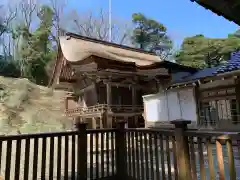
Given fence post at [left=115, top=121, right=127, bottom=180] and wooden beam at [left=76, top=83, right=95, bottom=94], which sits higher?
wooden beam at [left=76, top=83, right=95, bottom=94]

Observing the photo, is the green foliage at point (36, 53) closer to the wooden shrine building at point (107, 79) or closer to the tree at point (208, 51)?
the wooden shrine building at point (107, 79)

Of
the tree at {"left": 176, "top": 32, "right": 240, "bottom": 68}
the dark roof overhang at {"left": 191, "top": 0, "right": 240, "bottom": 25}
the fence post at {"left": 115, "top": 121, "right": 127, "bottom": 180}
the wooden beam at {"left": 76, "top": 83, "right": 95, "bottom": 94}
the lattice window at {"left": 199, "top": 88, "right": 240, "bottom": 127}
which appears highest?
the tree at {"left": 176, "top": 32, "right": 240, "bottom": 68}

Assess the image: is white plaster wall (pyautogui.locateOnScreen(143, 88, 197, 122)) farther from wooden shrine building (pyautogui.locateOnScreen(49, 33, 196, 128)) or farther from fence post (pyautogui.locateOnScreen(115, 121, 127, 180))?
fence post (pyautogui.locateOnScreen(115, 121, 127, 180))

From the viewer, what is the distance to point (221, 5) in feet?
6.42

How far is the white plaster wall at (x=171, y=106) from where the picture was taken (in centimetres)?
821

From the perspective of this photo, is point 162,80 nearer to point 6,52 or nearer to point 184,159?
point 184,159

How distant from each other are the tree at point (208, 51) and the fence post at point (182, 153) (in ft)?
66.0

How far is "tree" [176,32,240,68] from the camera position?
21328mm

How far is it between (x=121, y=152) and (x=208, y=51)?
2114cm

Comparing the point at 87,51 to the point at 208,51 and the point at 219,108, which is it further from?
the point at 208,51

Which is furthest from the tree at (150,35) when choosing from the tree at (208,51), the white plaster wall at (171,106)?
the white plaster wall at (171,106)

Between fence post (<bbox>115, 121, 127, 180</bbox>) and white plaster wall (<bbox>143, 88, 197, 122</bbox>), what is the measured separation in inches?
196

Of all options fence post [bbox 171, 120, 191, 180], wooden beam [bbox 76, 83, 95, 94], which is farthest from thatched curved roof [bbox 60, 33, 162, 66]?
fence post [bbox 171, 120, 191, 180]

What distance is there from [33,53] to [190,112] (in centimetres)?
2081
